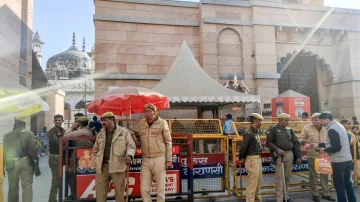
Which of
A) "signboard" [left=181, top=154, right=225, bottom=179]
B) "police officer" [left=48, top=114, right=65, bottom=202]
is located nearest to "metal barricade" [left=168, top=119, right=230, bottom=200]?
"signboard" [left=181, top=154, right=225, bottom=179]

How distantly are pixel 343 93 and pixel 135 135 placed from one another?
49.2 ft

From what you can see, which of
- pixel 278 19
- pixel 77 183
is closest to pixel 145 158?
pixel 77 183

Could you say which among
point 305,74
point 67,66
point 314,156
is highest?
point 67,66

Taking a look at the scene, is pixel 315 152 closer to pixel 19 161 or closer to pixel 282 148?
pixel 282 148

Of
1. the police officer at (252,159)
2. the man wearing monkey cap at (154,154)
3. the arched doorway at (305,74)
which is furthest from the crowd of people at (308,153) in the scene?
the arched doorway at (305,74)

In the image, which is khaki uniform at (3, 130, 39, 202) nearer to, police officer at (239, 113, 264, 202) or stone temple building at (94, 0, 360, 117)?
police officer at (239, 113, 264, 202)

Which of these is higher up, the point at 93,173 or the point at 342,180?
the point at 93,173

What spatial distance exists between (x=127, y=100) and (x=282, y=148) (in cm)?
381

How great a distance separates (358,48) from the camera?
52.2 feet

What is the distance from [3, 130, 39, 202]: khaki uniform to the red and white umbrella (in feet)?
5.68

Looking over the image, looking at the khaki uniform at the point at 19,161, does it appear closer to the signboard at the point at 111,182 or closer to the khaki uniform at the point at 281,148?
the signboard at the point at 111,182

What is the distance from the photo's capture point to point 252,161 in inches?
203

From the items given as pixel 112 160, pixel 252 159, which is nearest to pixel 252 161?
pixel 252 159

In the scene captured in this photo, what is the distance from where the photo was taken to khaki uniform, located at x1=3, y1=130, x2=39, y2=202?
516cm
